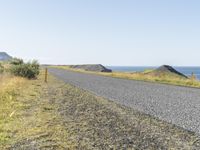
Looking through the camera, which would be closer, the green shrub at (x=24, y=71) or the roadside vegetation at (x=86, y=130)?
the roadside vegetation at (x=86, y=130)

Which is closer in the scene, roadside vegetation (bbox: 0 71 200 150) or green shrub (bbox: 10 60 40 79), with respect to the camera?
roadside vegetation (bbox: 0 71 200 150)

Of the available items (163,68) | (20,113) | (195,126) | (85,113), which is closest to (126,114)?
(85,113)

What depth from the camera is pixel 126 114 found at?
39.6 ft

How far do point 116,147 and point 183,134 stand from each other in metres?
2.31

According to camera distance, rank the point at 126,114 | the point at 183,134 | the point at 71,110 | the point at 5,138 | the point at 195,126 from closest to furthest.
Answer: the point at 5,138 < the point at 183,134 < the point at 195,126 < the point at 126,114 < the point at 71,110

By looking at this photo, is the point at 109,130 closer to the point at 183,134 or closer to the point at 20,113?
the point at 183,134

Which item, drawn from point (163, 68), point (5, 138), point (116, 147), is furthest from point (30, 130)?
point (163, 68)

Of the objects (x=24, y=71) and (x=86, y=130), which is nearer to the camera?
(x=86, y=130)

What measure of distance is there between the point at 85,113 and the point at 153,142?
467cm

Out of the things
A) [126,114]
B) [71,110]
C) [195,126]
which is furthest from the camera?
[71,110]

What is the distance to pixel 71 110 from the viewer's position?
13094mm

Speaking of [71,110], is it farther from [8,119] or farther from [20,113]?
[8,119]

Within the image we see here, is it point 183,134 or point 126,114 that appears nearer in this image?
point 183,134

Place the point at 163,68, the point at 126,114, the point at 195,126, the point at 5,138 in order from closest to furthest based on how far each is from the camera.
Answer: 1. the point at 5,138
2. the point at 195,126
3. the point at 126,114
4. the point at 163,68
